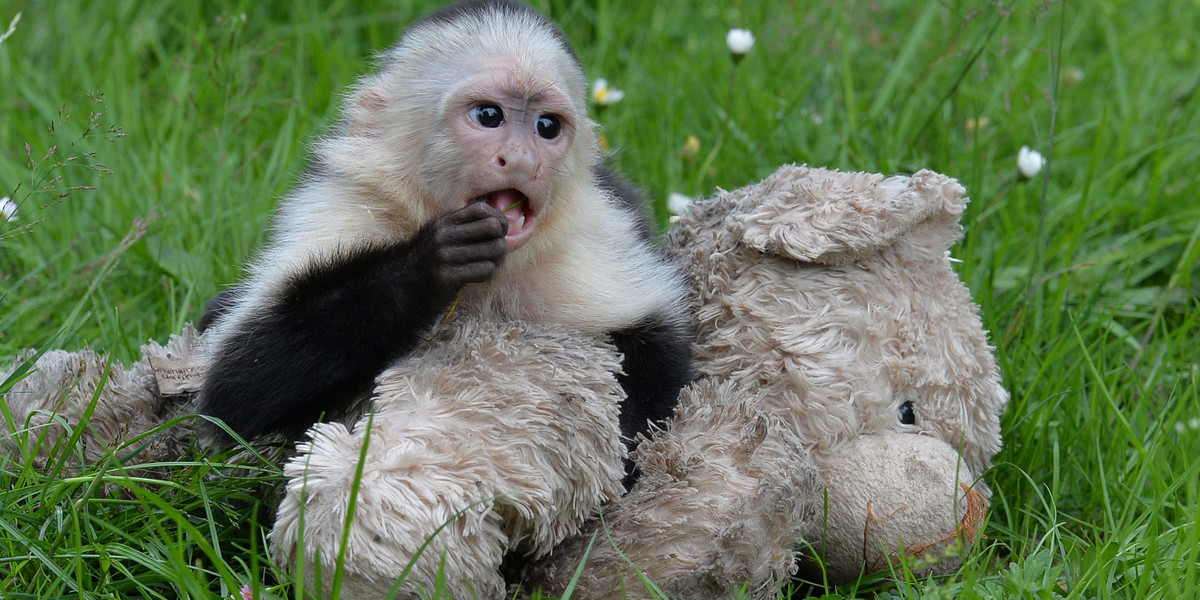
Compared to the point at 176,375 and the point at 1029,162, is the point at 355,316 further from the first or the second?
the point at 1029,162

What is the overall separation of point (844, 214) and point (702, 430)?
49 cm

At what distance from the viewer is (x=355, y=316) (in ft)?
6.18

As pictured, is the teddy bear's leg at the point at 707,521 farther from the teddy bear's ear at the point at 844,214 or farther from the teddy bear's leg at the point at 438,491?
the teddy bear's ear at the point at 844,214

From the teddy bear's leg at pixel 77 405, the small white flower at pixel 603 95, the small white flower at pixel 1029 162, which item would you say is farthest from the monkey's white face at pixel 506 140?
the small white flower at pixel 1029 162

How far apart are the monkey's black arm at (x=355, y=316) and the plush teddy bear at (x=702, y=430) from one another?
0.07m

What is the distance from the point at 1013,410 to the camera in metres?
2.65

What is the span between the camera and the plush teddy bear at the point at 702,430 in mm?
1688

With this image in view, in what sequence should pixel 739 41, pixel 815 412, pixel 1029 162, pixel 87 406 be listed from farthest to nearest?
pixel 739 41 → pixel 1029 162 → pixel 87 406 → pixel 815 412

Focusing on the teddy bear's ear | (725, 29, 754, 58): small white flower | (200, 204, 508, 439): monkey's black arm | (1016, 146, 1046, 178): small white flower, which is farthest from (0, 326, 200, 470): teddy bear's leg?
(1016, 146, 1046, 178): small white flower

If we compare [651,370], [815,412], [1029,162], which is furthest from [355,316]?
[1029,162]

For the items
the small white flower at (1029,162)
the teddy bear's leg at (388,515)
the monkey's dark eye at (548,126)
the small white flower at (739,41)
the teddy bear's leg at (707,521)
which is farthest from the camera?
the small white flower at (739,41)

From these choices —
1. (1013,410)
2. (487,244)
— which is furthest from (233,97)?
(1013,410)

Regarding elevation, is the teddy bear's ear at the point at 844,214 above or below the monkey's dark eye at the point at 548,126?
below

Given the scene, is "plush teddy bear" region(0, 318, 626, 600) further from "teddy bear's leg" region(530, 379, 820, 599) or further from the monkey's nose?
the monkey's nose
